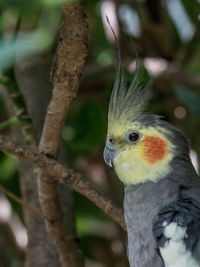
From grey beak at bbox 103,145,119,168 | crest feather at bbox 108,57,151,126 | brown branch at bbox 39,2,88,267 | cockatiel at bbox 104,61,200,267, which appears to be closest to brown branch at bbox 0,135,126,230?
brown branch at bbox 39,2,88,267

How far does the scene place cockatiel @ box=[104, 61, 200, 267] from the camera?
6.14 ft

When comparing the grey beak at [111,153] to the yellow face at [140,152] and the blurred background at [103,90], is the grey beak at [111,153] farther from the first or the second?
the blurred background at [103,90]

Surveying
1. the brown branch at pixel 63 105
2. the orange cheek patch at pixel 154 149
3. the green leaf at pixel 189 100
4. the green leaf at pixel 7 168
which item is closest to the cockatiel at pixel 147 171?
the orange cheek patch at pixel 154 149

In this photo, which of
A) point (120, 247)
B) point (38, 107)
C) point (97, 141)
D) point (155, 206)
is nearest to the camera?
point (155, 206)

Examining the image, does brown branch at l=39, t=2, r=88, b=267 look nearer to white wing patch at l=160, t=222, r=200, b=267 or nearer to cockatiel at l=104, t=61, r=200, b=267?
cockatiel at l=104, t=61, r=200, b=267

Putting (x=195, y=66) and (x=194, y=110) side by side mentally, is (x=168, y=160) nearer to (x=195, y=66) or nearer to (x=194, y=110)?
(x=194, y=110)

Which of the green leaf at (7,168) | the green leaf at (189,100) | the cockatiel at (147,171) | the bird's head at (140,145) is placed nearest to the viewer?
the cockatiel at (147,171)

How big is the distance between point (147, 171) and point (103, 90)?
3.63 ft

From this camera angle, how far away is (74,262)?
2137 millimetres

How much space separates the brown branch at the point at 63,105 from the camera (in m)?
1.54

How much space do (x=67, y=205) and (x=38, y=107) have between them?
1.84ft

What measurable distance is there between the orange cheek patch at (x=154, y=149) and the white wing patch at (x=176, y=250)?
0.45m

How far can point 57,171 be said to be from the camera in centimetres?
187

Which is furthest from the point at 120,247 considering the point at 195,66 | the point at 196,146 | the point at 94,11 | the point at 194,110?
the point at 94,11
